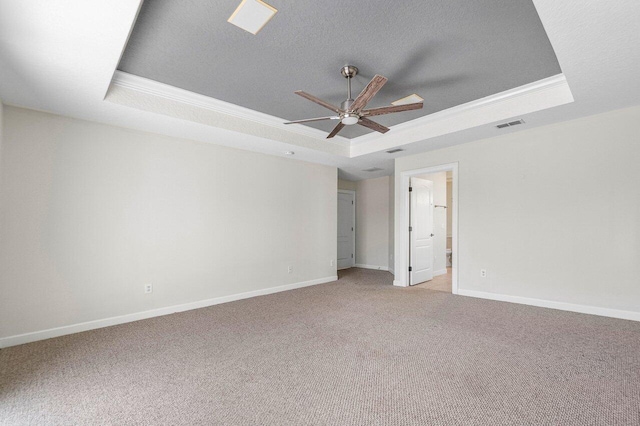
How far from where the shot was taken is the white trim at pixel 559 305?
3.42 meters

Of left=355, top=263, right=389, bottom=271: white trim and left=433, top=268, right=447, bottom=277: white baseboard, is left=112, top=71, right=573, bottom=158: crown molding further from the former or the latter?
left=355, top=263, right=389, bottom=271: white trim

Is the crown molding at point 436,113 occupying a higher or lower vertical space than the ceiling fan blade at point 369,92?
higher

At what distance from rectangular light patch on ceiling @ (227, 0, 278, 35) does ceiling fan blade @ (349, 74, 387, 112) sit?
901mm

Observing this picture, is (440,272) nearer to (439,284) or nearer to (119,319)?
(439,284)

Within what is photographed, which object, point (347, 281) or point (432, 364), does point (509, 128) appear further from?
point (347, 281)

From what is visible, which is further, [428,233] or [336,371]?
[428,233]

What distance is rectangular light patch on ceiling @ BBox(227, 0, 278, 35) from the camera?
2023 mm

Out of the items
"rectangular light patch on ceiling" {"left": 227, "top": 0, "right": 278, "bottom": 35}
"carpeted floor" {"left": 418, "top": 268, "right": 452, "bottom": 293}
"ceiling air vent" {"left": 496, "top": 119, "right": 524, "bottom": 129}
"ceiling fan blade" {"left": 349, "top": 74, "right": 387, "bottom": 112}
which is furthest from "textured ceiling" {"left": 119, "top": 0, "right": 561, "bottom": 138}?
"carpeted floor" {"left": 418, "top": 268, "right": 452, "bottom": 293}

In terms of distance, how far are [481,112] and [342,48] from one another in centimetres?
228

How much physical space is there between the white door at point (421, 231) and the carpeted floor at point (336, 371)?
1.96 m

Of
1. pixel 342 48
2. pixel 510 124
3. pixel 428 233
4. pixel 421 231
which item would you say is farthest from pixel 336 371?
pixel 428 233

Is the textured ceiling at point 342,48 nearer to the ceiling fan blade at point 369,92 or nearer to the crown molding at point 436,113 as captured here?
the crown molding at point 436,113

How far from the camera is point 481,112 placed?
3795mm

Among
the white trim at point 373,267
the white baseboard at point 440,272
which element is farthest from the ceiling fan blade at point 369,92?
the white trim at point 373,267
